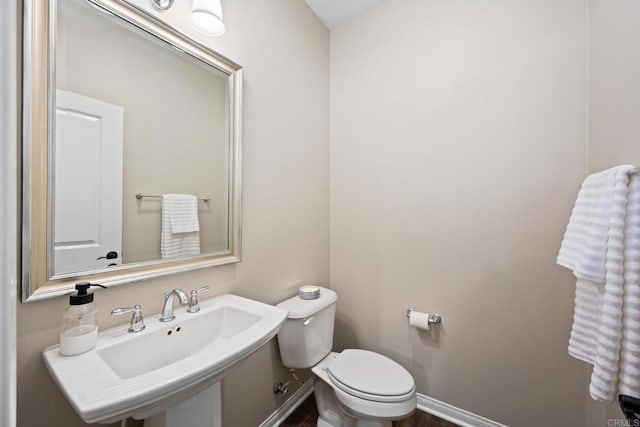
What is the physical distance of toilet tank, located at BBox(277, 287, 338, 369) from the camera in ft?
4.40

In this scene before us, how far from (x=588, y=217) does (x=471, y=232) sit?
57cm

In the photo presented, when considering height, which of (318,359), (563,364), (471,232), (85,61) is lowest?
(318,359)

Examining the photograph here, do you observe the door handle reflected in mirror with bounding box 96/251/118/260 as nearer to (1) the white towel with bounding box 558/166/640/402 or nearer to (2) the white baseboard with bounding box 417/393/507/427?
(1) the white towel with bounding box 558/166/640/402

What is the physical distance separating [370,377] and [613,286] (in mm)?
988

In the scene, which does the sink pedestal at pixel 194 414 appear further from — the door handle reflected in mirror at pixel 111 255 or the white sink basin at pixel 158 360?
the door handle reflected in mirror at pixel 111 255

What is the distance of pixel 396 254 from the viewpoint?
1.65 meters

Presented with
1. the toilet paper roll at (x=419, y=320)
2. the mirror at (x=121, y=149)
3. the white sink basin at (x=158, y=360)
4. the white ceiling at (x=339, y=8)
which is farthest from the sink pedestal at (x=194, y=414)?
the white ceiling at (x=339, y=8)

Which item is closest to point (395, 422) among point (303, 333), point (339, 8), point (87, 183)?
point (303, 333)

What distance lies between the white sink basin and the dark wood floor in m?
0.88

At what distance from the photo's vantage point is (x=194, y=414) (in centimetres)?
84

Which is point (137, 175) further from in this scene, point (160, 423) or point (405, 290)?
point (405, 290)

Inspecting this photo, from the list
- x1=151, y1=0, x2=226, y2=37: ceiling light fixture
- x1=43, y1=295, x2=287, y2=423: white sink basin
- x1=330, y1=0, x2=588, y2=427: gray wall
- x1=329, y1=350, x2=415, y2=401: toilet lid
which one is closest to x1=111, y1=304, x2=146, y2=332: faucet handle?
x1=43, y1=295, x2=287, y2=423: white sink basin

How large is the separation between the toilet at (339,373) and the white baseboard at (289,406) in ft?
0.83

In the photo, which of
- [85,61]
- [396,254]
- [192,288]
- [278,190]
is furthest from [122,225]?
[396,254]
